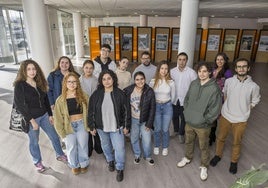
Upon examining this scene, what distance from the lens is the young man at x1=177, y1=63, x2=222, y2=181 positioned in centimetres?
279

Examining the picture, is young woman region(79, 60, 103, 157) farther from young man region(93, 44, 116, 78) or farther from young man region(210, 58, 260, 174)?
young man region(210, 58, 260, 174)

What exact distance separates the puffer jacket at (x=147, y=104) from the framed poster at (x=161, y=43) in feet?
34.5

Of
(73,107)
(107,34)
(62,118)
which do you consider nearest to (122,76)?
(73,107)

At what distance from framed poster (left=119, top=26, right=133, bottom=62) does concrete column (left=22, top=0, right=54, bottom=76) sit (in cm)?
718

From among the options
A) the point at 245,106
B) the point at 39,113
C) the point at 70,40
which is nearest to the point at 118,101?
the point at 39,113

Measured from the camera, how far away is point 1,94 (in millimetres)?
7180

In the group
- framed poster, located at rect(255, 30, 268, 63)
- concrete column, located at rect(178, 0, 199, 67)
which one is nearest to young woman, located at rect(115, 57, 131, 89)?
concrete column, located at rect(178, 0, 199, 67)

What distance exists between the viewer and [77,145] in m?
3.11

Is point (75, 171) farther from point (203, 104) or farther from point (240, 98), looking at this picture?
point (240, 98)

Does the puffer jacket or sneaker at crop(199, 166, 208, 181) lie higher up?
the puffer jacket

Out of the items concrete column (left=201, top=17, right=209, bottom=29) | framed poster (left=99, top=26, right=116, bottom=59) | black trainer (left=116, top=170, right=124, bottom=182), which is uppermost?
concrete column (left=201, top=17, right=209, bottom=29)

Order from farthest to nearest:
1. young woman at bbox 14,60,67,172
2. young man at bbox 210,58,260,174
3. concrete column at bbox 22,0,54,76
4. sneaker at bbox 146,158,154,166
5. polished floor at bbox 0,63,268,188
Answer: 1. concrete column at bbox 22,0,54,76
2. sneaker at bbox 146,158,154,166
3. polished floor at bbox 0,63,268,188
4. young man at bbox 210,58,260,174
5. young woman at bbox 14,60,67,172

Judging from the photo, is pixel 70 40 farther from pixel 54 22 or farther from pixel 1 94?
pixel 1 94

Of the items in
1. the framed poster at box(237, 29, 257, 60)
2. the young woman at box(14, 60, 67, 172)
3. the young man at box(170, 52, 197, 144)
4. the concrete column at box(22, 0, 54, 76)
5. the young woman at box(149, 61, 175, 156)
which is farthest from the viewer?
the framed poster at box(237, 29, 257, 60)
